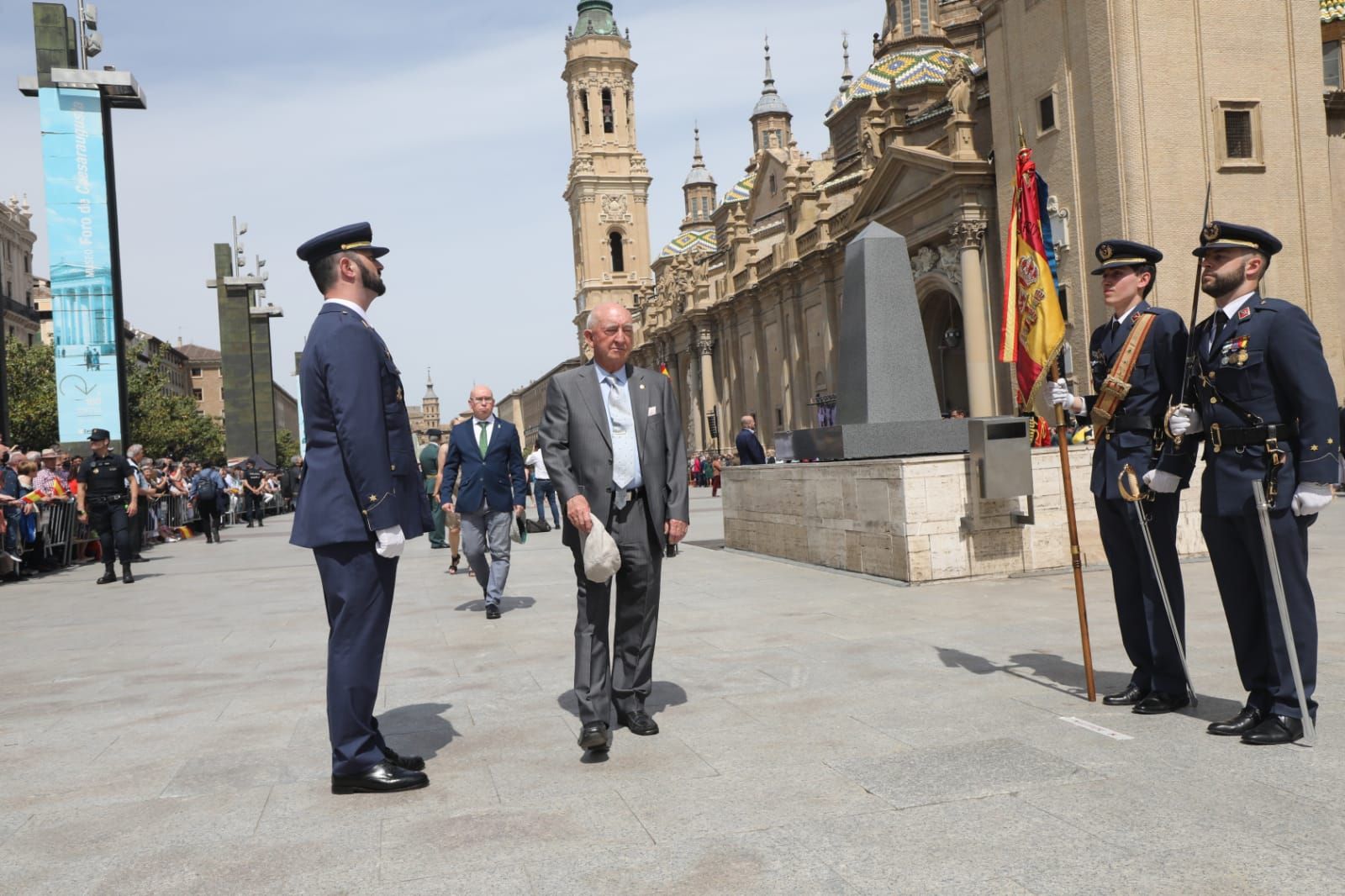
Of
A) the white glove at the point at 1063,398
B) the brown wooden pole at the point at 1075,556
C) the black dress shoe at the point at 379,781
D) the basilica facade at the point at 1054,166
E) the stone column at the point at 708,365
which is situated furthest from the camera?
the stone column at the point at 708,365

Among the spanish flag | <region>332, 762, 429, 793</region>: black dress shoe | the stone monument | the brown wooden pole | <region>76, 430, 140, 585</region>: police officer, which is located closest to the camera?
<region>332, 762, 429, 793</region>: black dress shoe

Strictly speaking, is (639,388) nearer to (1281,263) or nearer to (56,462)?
(56,462)

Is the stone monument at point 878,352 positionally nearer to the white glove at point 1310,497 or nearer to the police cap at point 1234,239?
the police cap at point 1234,239

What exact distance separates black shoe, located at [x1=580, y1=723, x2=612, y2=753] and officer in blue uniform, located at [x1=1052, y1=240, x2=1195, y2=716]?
7.81 ft

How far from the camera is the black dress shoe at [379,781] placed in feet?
14.6

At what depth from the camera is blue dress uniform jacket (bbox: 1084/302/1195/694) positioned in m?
5.21

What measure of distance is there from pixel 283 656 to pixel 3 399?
14.7 m

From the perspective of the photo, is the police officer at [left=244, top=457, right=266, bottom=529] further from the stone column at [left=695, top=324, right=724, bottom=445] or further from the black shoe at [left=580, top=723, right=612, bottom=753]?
the black shoe at [left=580, top=723, right=612, bottom=753]

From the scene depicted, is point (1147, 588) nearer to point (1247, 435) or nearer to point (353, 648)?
point (1247, 435)

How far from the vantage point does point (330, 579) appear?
454 cm

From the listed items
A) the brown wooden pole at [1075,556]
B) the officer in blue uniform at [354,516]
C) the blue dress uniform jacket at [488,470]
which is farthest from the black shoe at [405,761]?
the blue dress uniform jacket at [488,470]

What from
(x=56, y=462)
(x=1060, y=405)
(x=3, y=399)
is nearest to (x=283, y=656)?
(x=1060, y=405)

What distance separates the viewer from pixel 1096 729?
492 centimetres

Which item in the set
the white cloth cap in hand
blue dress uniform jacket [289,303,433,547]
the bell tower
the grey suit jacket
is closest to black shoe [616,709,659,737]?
the white cloth cap in hand
